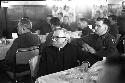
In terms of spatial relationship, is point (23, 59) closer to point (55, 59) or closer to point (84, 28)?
point (55, 59)

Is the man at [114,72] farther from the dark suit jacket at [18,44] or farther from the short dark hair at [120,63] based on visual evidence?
the dark suit jacket at [18,44]

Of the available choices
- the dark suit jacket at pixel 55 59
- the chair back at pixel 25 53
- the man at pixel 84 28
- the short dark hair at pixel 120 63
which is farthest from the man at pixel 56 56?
the man at pixel 84 28

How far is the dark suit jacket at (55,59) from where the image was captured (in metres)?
3.54

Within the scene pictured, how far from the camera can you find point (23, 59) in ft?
13.7

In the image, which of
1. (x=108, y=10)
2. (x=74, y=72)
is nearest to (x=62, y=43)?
(x=74, y=72)

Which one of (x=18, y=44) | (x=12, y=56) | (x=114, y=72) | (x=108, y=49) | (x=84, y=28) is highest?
(x=114, y=72)

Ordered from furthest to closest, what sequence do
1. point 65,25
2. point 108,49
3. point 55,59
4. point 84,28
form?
point 65,25
point 84,28
point 108,49
point 55,59

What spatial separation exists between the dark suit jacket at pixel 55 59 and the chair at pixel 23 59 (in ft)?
1.80

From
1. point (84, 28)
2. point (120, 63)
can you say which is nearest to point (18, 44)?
point (84, 28)

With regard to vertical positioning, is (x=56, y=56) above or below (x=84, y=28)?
below

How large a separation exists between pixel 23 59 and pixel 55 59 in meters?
0.84

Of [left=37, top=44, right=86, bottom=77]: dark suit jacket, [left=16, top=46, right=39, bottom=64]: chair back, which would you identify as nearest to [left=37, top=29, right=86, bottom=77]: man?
[left=37, top=44, right=86, bottom=77]: dark suit jacket

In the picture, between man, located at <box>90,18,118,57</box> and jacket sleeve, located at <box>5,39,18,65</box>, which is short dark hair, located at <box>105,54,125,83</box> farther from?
jacket sleeve, located at <box>5,39,18,65</box>

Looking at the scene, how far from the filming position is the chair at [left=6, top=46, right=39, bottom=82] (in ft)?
13.3
